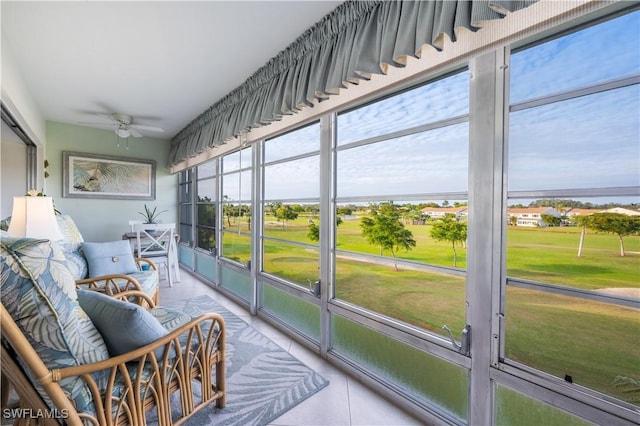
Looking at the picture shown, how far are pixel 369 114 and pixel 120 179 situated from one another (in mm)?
4966

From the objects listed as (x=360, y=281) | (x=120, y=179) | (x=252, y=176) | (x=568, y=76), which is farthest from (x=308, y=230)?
(x=120, y=179)

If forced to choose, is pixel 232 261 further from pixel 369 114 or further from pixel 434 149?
pixel 434 149

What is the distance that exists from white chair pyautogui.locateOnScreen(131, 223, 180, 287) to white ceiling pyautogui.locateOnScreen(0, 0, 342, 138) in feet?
5.84

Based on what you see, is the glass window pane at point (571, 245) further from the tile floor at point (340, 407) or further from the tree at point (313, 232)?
the tree at point (313, 232)

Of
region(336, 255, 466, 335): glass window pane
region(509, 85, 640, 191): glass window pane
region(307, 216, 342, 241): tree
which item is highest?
region(509, 85, 640, 191): glass window pane

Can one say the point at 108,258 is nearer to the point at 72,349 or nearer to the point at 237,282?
the point at 237,282

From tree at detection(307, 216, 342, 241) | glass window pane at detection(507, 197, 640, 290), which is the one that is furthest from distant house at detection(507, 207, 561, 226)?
tree at detection(307, 216, 342, 241)

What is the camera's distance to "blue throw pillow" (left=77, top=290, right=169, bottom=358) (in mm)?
1224

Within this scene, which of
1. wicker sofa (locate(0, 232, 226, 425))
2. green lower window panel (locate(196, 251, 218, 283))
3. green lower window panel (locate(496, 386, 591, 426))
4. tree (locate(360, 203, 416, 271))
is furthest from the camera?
green lower window panel (locate(196, 251, 218, 283))

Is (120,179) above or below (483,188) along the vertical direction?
above

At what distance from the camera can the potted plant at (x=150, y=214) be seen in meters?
5.26

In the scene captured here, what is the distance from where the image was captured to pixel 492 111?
53.6 inches

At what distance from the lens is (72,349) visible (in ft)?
3.47

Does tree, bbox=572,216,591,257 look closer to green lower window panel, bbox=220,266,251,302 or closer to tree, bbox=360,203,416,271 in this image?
tree, bbox=360,203,416,271
